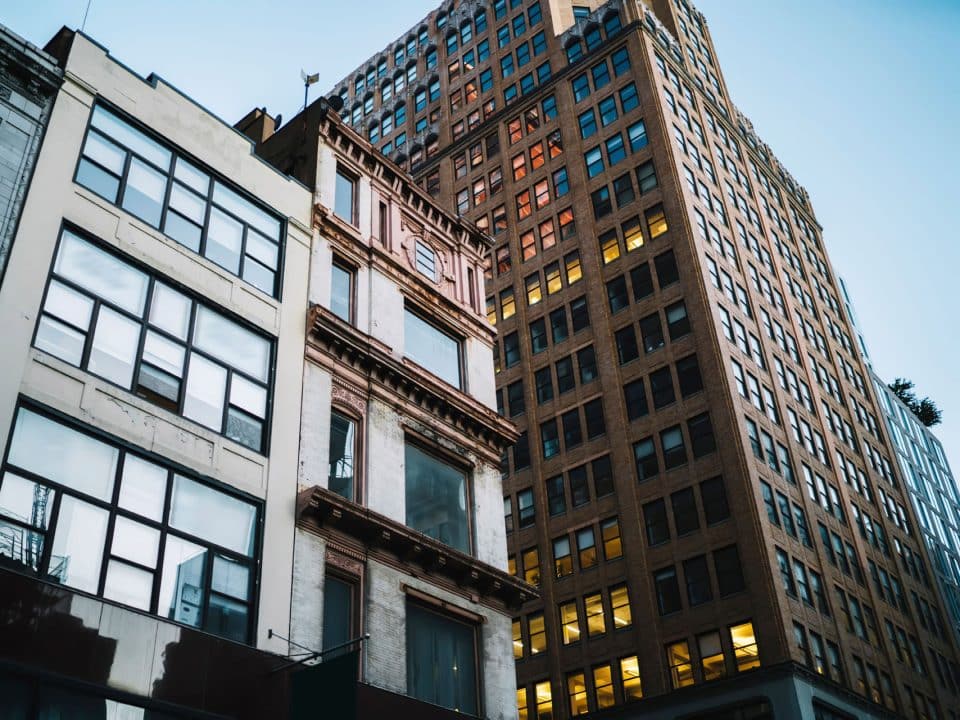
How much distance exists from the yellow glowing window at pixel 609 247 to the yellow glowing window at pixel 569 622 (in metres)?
22.2

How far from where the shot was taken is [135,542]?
17172 mm

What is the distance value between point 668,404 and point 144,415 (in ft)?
128

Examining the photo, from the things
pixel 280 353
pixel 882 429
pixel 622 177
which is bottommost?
pixel 280 353

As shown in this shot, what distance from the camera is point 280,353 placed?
2261cm

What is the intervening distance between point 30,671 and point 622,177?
55.7m

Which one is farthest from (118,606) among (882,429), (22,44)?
(882,429)

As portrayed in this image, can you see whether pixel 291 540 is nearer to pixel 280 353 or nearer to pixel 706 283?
pixel 280 353

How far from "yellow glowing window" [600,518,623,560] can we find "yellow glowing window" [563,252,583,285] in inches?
692

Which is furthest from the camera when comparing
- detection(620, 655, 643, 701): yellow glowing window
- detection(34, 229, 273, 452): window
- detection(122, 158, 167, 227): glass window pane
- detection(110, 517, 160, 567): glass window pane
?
detection(620, 655, 643, 701): yellow glowing window

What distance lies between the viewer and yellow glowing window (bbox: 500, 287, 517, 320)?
6569cm

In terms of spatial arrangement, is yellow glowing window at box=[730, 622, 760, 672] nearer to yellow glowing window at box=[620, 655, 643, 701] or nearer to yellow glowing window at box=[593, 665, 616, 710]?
yellow glowing window at box=[620, 655, 643, 701]

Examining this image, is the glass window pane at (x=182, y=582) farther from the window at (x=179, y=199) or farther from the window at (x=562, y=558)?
the window at (x=562, y=558)

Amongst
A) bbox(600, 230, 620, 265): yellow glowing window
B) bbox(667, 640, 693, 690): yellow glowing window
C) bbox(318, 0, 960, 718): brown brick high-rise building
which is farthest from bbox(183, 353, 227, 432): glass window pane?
bbox(600, 230, 620, 265): yellow glowing window

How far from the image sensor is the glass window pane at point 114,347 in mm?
18422
